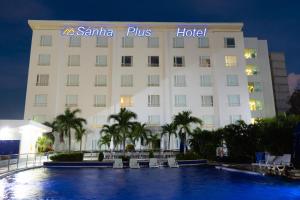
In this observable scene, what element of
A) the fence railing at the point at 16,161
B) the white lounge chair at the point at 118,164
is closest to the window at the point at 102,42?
the fence railing at the point at 16,161

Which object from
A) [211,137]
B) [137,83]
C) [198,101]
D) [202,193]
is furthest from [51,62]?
[202,193]

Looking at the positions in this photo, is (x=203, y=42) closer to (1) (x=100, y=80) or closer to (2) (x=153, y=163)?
(1) (x=100, y=80)

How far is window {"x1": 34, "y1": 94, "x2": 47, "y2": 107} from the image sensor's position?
44.1 metres

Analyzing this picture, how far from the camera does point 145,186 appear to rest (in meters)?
14.9

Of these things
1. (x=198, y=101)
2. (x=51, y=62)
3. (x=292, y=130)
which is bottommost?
(x=292, y=130)

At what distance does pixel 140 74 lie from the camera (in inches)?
1809

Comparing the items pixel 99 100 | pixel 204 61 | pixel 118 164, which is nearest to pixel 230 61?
pixel 204 61

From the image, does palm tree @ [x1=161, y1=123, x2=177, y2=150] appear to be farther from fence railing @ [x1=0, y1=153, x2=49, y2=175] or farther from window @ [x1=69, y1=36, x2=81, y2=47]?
window @ [x1=69, y1=36, x2=81, y2=47]

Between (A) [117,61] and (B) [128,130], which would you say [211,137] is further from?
(A) [117,61]

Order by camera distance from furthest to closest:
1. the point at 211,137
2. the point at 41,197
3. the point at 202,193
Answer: the point at 211,137 < the point at 202,193 < the point at 41,197

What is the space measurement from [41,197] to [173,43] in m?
39.0

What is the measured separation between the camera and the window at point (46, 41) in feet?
152

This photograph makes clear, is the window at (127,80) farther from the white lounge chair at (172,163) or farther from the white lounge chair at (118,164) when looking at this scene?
the white lounge chair at (172,163)

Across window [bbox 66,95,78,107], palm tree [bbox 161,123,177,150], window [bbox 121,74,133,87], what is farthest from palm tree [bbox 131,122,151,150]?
window [bbox 66,95,78,107]
